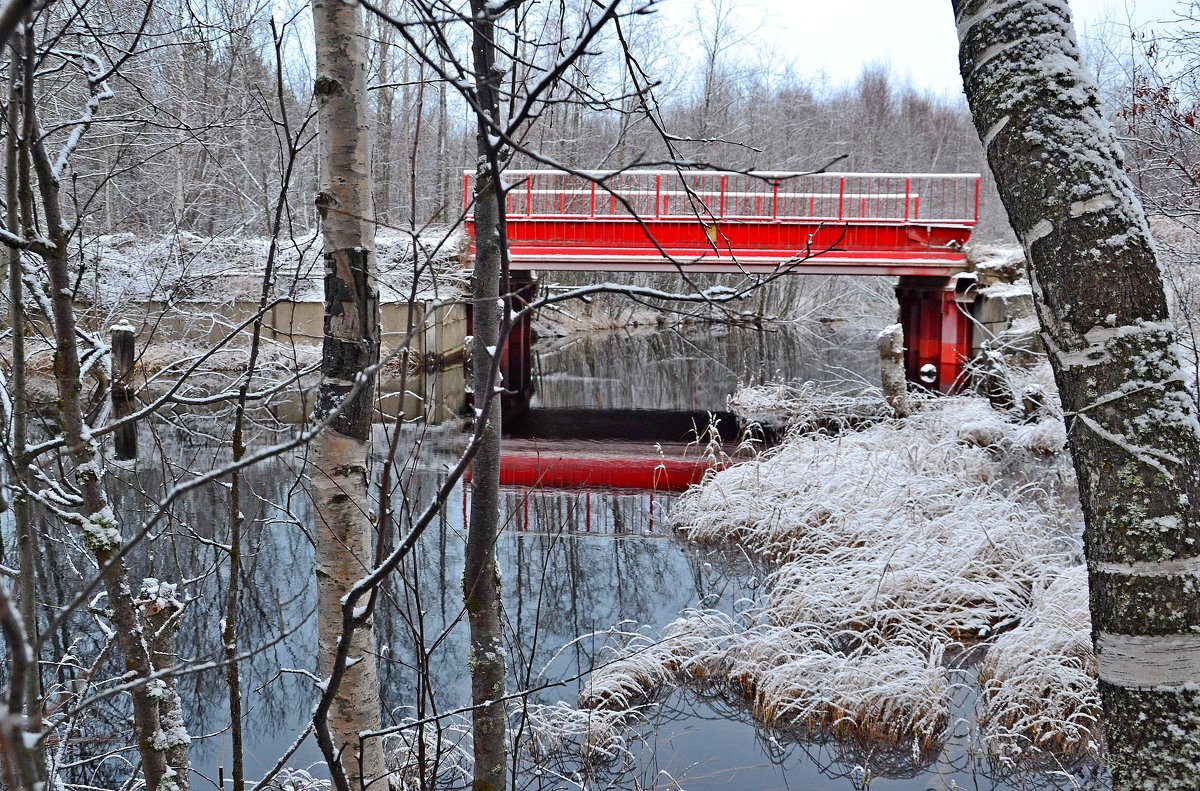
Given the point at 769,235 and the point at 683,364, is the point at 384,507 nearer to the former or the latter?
the point at 769,235

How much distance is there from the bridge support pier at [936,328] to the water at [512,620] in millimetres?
5907

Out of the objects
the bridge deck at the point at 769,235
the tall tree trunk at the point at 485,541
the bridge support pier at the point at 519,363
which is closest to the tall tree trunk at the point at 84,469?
the tall tree trunk at the point at 485,541

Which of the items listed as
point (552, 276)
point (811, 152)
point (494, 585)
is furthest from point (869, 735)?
point (811, 152)

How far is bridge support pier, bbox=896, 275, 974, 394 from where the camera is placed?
14.7 m

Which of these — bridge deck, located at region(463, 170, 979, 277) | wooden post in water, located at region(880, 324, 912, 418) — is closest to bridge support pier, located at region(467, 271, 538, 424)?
bridge deck, located at region(463, 170, 979, 277)

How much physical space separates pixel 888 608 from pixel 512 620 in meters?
2.50

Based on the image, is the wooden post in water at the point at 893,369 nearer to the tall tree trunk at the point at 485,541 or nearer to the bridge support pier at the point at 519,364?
the bridge support pier at the point at 519,364

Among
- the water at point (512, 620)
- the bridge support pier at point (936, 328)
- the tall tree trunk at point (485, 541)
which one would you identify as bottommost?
the water at point (512, 620)

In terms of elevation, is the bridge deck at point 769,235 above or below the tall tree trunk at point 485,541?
above

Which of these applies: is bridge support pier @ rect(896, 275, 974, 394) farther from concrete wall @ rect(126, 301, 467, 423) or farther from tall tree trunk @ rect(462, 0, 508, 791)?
tall tree trunk @ rect(462, 0, 508, 791)

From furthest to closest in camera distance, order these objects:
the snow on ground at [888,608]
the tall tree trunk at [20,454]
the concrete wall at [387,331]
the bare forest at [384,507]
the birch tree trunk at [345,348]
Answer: the concrete wall at [387,331] → the snow on ground at [888,608] → the birch tree trunk at [345,348] → the bare forest at [384,507] → the tall tree trunk at [20,454]

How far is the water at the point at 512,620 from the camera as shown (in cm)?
436

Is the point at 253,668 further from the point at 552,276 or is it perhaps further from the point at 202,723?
the point at 552,276

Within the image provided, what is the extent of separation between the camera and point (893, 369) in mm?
11750
